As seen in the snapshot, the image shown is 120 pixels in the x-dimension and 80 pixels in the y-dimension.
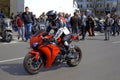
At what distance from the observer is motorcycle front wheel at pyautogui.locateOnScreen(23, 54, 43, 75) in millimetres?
8484

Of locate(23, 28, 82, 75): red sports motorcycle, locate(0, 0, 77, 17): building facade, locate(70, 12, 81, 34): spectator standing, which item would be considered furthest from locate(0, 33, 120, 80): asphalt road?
locate(0, 0, 77, 17): building facade

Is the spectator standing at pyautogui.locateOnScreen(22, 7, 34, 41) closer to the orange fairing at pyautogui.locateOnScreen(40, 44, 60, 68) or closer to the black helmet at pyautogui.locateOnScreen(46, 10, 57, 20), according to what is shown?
the black helmet at pyautogui.locateOnScreen(46, 10, 57, 20)

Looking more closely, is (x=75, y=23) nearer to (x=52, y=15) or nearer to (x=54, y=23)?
(x=54, y=23)

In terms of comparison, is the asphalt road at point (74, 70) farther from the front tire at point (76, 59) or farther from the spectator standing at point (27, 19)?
the spectator standing at point (27, 19)

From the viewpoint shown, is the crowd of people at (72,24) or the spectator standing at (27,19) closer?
the spectator standing at (27,19)

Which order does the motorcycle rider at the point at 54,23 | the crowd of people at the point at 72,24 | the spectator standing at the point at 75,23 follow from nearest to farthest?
1. the motorcycle rider at the point at 54,23
2. the crowd of people at the point at 72,24
3. the spectator standing at the point at 75,23

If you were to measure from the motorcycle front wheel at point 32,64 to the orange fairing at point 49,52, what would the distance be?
0.18 meters

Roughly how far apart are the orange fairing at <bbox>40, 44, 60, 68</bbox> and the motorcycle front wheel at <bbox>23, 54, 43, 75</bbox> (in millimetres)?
184

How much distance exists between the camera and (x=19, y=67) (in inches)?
382

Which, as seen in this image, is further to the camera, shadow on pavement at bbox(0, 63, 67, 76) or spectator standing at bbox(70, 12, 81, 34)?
spectator standing at bbox(70, 12, 81, 34)

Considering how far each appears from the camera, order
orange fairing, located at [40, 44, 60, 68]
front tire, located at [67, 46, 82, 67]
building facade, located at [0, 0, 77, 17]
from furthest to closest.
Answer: building facade, located at [0, 0, 77, 17]
front tire, located at [67, 46, 82, 67]
orange fairing, located at [40, 44, 60, 68]

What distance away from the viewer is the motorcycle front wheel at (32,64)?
27.8ft

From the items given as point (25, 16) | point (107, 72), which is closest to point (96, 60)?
point (107, 72)

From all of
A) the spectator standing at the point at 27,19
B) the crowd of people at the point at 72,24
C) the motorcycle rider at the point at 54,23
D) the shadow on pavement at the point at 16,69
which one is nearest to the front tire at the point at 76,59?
the shadow on pavement at the point at 16,69
